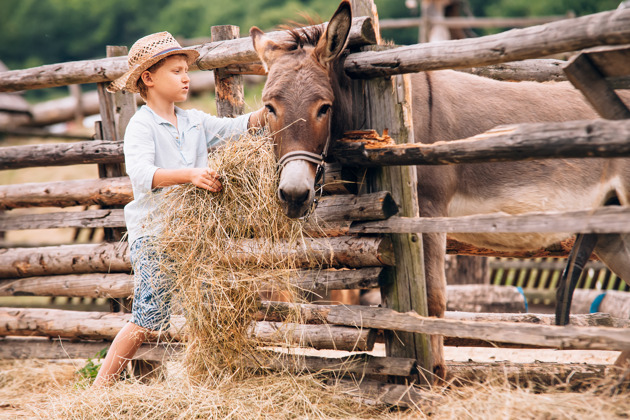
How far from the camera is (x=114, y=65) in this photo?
4.43 m

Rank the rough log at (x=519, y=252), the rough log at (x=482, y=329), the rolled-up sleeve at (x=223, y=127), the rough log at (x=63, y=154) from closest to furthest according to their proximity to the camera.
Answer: the rough log at (x=482, y=329), the rolled-up sleeve at (x=223, y=127), the rough log at (x=519, y=252), the rough log at (x=63, y=154)

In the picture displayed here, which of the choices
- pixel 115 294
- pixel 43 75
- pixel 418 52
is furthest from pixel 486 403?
pixel 43 75

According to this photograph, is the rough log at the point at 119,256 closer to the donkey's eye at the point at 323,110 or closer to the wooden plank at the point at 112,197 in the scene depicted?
the wooden plank at the point at 112,197

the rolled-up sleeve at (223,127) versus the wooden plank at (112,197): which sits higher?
the rolled-up sleeve at (223,127)

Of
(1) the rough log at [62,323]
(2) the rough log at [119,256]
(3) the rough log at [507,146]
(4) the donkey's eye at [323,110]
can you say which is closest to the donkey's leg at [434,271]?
(2) the rough log at [119,256]

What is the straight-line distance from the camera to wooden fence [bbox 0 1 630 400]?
8.32 feet

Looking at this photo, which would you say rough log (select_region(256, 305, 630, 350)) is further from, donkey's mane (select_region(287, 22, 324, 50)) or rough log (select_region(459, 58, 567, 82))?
rough log (select_region(459, 58, 567, 82))

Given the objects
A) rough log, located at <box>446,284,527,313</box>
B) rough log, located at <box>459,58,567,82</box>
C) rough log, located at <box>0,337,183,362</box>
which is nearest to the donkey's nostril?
rough log, located at <box>0,337,183,362</box>

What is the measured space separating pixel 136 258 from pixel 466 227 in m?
1.94

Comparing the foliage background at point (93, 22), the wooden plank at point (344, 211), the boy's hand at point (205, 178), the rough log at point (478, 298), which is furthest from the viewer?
the foliage background at point (93, 22)

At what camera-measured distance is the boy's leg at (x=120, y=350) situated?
335 centimetres

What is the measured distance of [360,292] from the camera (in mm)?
7355

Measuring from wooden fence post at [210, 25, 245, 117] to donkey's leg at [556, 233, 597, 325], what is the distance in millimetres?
2610

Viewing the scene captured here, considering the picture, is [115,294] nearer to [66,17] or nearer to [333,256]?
[333,256]
